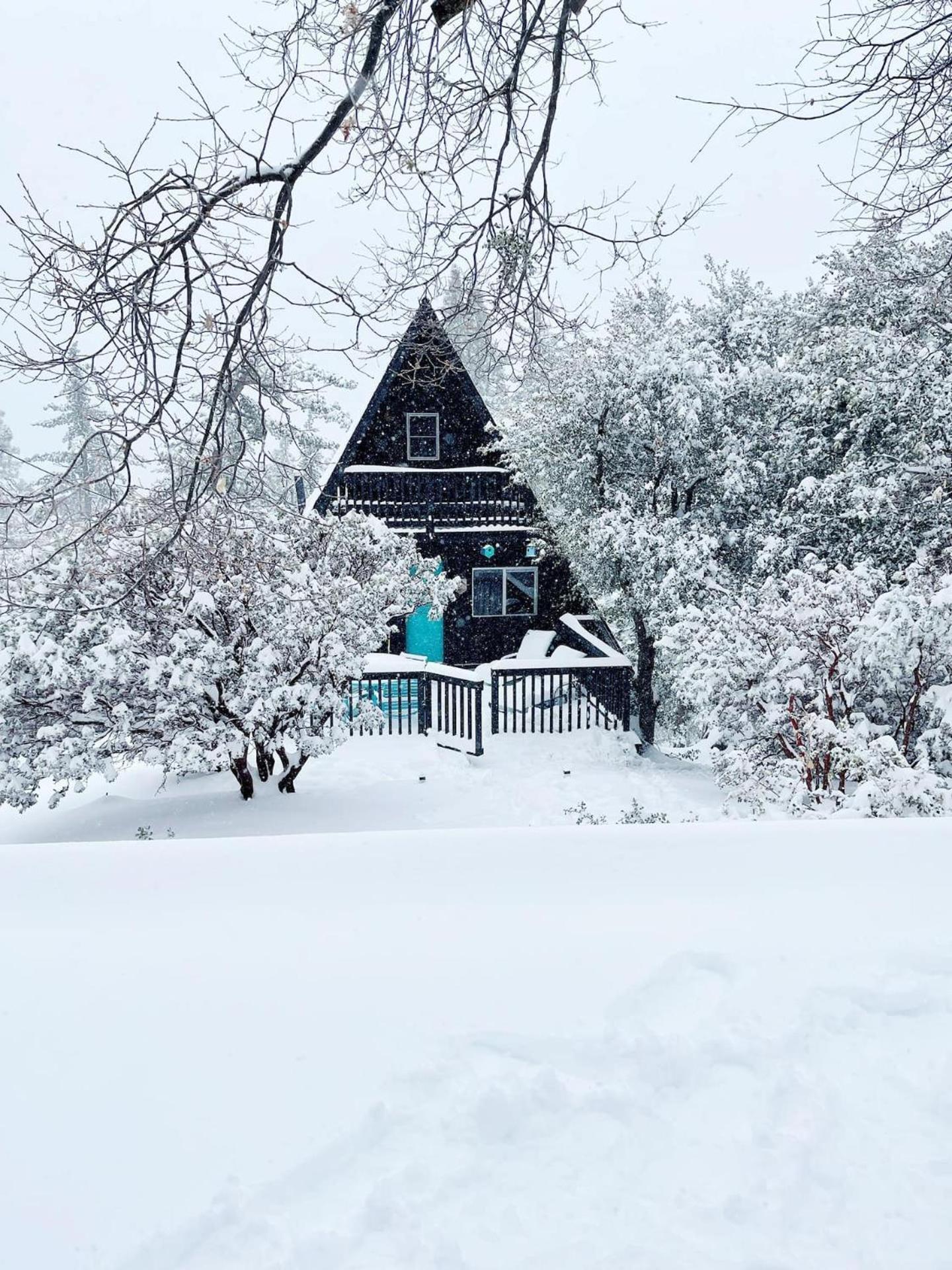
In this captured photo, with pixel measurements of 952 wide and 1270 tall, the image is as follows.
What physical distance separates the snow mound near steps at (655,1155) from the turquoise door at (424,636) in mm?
14162

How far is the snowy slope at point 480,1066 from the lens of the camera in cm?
139

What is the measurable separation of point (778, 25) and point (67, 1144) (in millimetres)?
4874

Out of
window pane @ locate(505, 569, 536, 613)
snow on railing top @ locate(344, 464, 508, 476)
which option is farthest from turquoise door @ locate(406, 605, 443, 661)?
snow on railing top @ locate(344, 464, 508, 476)

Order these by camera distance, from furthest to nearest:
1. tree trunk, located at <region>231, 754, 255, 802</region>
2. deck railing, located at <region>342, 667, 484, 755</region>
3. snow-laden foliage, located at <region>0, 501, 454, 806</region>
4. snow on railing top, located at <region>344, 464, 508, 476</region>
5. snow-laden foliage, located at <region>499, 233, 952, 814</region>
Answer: snow on railing top, located at <region>344, 464, 508, 476</region>, deck railing, located at <region>342, 667, 484, 755</region>, snow-laden foliage, located at <region>499, 233, 952, 814</region>, tree trunk, located at <region>231, 754, 255, 802</region>, snow-laden foliage, located at <region>0, 501, 454, 806</region>

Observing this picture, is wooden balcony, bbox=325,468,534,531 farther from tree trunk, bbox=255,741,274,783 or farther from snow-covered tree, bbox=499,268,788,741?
tree trunk, bbox=255,741,274,783

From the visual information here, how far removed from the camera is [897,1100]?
1669 mm

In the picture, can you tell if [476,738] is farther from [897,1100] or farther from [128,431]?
[897,1100]

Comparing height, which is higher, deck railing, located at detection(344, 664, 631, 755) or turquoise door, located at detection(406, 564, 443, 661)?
turquoise door, located at detection(406, 564, 443, 661)

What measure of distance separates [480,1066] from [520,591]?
48.1 ft

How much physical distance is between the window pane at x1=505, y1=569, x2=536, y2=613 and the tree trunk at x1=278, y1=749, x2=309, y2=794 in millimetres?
8818

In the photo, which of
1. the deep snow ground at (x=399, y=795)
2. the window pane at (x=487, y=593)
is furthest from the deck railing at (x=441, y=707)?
the window pane at (x=487, y=593)

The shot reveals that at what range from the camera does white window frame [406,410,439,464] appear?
1543cm

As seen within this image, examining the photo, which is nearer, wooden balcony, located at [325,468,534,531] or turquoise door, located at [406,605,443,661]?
wooden balcony, located at [325,468,534,531]

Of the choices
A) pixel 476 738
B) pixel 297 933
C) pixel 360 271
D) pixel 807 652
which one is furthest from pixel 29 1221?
pixel 476 738
